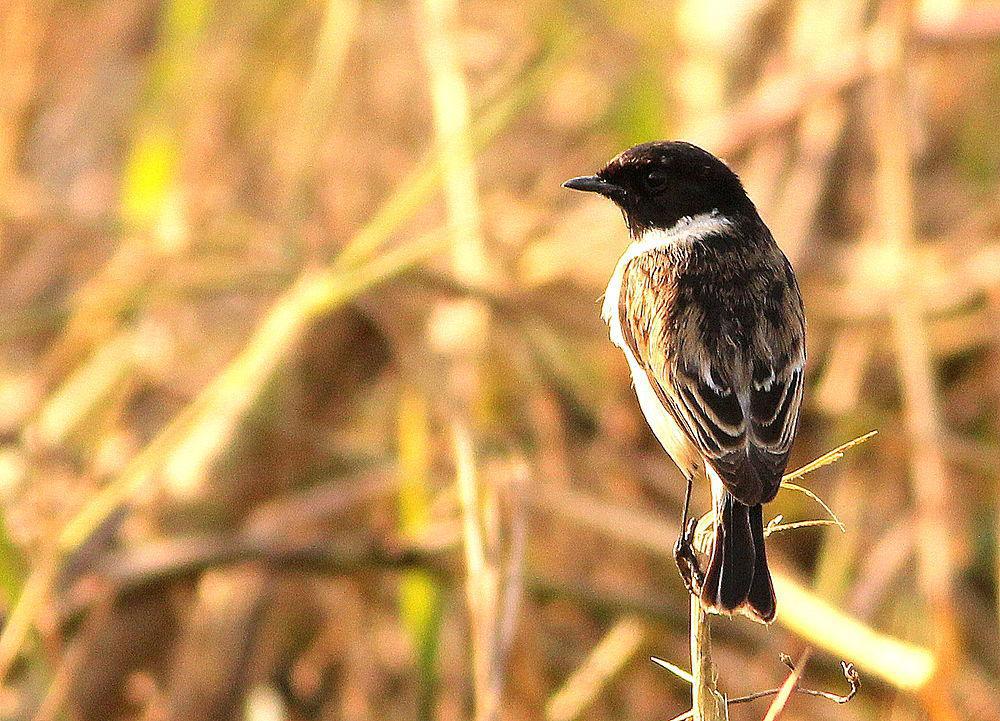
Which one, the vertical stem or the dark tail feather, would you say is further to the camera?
the dark tail feather

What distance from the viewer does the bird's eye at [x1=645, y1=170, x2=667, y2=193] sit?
10.9 ft

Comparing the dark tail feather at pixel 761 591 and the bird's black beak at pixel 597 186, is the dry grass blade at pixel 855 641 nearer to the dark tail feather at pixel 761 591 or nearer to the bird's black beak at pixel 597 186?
the dark tail feather at pixel 761 591

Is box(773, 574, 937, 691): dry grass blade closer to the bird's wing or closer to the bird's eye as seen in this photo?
the bird's wing

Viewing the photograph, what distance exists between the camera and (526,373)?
559 cm

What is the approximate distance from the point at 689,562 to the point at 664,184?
1019 mm

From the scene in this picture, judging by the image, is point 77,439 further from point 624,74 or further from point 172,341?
point 624,74

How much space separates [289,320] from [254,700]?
1.37m

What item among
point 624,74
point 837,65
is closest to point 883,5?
point 837,65

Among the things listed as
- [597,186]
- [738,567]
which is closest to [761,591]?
[738,567]

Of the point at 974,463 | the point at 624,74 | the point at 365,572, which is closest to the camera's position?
the point at 365,572

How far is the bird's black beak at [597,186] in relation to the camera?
319 centimetres

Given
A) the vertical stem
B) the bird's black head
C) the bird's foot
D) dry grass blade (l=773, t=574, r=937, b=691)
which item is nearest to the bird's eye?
the bird's black head

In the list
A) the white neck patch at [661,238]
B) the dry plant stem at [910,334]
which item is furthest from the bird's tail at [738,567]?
the dry plant stem at [910,334]

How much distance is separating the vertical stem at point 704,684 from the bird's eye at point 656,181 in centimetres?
133
